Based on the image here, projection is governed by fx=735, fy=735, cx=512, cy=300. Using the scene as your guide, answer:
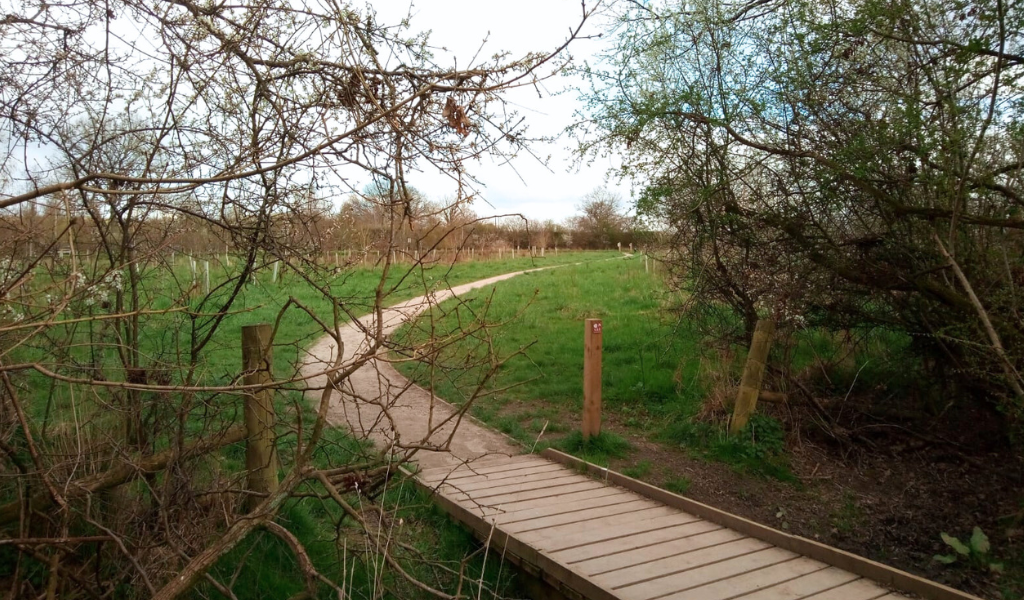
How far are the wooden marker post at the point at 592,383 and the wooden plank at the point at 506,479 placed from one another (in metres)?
0.83

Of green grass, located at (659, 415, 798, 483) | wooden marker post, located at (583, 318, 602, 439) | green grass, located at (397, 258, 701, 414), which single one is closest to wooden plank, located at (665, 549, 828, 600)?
green grass, located at (397, 258, 701, 414)

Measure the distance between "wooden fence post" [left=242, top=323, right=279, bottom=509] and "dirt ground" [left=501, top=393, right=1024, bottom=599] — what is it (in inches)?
135

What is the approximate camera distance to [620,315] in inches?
555

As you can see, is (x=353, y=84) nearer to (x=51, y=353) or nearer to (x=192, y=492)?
(x=51, y=353)

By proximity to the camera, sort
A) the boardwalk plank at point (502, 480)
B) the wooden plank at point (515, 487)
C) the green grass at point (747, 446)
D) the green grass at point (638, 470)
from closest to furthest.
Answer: the wooden plank at point (515, 487)
the boardwalk plank at point (502, 480)
the green grass at point (638, 470)
the green grass at point (747, 446)

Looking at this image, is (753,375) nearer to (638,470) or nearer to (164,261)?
(638,470)

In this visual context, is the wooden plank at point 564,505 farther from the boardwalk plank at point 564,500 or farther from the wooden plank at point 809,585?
the wooden plank at point 809,585

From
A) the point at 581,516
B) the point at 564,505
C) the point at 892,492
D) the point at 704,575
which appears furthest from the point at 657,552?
the point at 892,492

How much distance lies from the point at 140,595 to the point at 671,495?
3664 mm

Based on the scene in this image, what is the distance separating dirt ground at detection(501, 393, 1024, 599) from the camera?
5.36m

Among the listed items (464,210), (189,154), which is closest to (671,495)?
(464,210)

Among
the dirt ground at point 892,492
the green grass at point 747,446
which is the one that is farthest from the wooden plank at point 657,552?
the green grass at point 747,446

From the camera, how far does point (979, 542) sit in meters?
5.22

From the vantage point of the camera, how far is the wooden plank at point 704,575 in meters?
4.08
